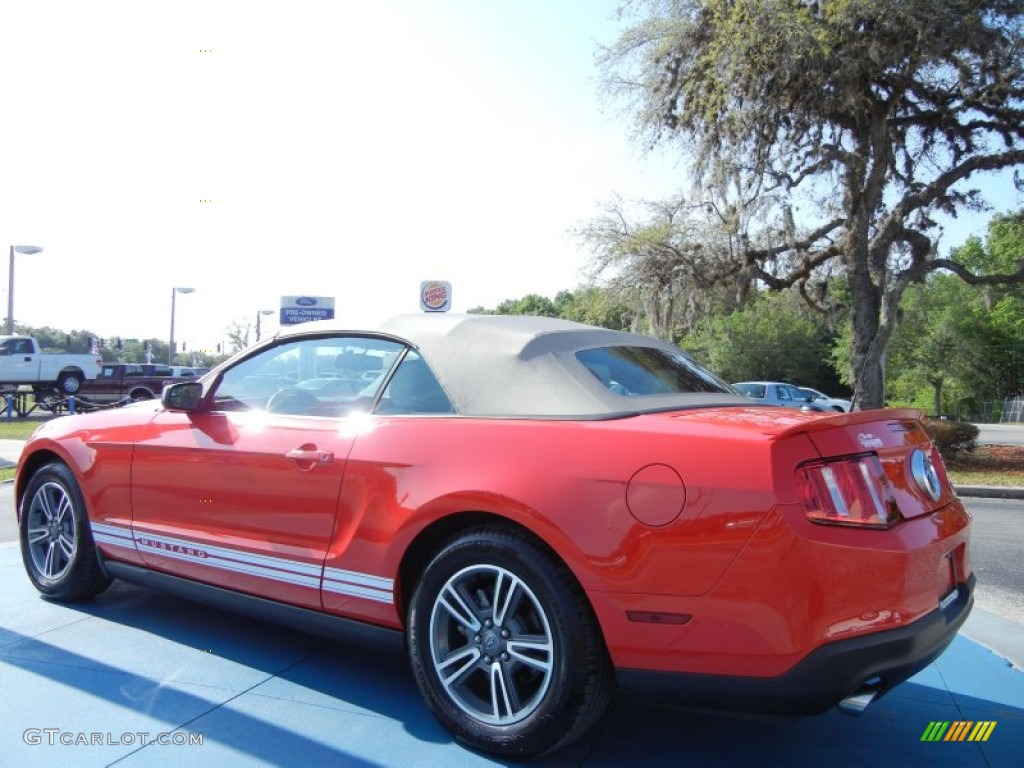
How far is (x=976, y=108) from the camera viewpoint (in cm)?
1642

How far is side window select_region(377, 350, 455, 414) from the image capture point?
3168 mm

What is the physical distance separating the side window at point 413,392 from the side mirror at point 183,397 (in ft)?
3.60

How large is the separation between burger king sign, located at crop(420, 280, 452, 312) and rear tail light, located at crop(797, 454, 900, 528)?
388 inches

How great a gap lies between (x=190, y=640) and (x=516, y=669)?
197 cm

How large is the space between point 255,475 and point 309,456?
0.34 metres

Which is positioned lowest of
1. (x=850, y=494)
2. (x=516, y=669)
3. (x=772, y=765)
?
(x=772, y=765)

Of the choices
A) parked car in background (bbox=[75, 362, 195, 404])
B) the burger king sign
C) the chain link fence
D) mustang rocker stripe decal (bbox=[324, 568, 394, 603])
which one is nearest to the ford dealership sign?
the burger king sign

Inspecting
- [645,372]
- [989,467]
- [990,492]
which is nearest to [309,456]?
[645,372]

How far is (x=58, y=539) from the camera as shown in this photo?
4434mm

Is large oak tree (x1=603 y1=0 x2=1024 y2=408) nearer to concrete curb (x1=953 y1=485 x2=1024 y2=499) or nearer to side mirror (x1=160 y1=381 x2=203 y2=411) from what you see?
concrete curb (x1=953 y1=485 x2=1024 y2=499)

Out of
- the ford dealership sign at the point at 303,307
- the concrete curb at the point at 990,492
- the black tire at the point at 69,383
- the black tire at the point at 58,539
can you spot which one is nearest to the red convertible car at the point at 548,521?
the black tire at the point at 58,539

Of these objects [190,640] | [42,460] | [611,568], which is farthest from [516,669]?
[42,460]

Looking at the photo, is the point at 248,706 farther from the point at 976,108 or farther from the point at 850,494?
the point at 976,108

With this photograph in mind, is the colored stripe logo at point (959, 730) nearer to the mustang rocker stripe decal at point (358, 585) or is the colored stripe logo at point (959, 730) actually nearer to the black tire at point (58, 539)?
the mustang rocker stripe decal at point (358, 585)
